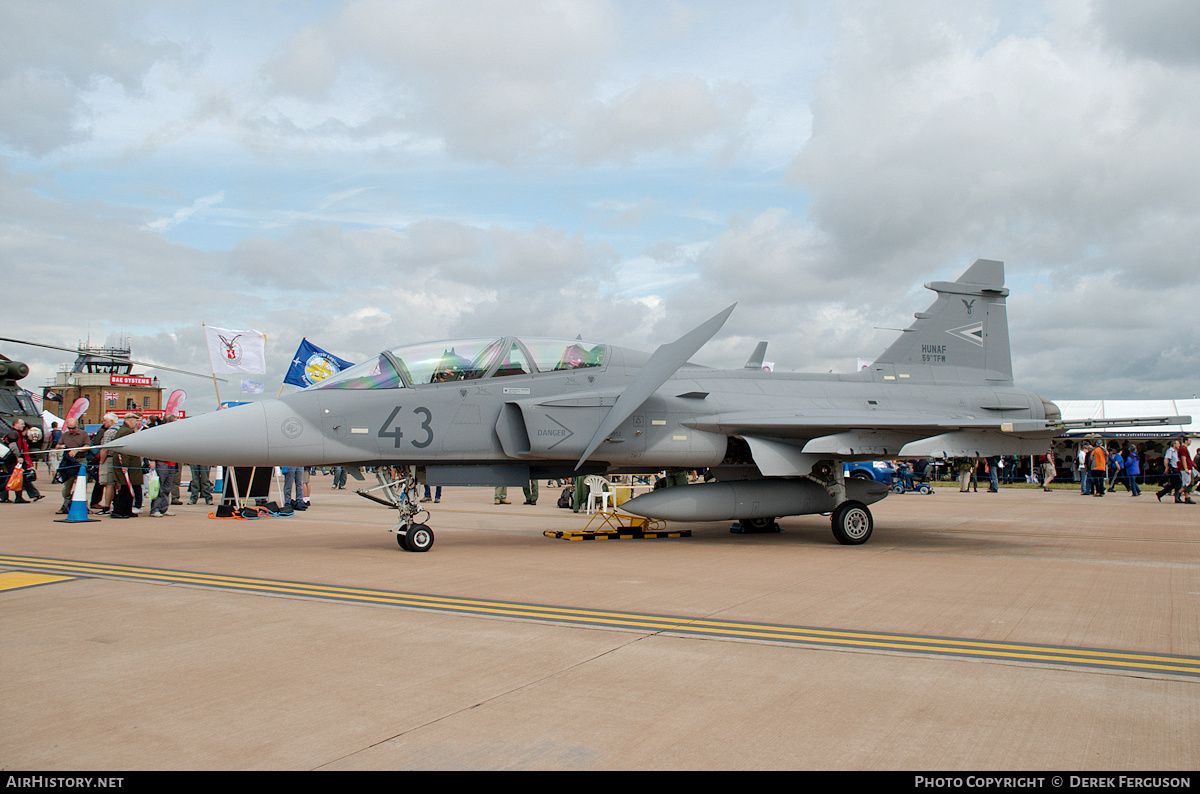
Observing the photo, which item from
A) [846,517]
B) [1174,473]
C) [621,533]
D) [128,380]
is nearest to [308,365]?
[621,533]

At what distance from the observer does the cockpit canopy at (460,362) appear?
29.3 feet

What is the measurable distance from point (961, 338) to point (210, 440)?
438 inches

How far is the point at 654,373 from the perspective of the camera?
9.51 metres

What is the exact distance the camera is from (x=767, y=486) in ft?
35.0

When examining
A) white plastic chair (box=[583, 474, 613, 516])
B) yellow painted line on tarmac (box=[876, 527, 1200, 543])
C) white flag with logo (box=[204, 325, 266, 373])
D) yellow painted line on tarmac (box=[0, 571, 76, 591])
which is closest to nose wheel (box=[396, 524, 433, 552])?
yellow painted line on tarmac (box=[0, 571, 76, 591])

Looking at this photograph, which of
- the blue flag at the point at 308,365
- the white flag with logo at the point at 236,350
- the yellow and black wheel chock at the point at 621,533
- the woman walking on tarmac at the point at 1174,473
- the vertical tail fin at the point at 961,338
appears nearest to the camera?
the yellow and black wheel chock at the point at 621,533

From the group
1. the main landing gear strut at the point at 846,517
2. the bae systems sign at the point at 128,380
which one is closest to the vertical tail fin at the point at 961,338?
the main landing gear strut at the point at 846,517

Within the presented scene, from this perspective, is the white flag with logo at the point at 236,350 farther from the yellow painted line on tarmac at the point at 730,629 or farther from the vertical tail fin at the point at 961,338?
the vertical tail fin at the point at 961,338

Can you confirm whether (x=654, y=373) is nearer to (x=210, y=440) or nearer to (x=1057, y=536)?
(x=210, y=440)

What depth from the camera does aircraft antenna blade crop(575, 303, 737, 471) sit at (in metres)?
9.27

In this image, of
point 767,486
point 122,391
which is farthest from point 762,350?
point 122,391

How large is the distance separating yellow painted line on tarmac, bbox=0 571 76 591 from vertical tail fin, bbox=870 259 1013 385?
10872mm

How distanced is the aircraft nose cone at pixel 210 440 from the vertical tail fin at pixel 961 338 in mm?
9069

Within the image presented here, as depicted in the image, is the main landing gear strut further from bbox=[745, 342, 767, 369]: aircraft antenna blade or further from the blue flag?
the blue flag
